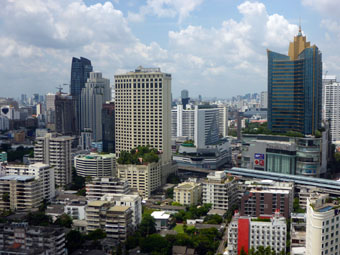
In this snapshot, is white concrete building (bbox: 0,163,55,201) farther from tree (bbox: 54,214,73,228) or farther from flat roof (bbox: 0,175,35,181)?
tree (bbox: 54,214,73,228)

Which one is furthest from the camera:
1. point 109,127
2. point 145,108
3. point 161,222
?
point 109,127

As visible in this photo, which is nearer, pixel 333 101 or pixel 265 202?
pixel 265 202

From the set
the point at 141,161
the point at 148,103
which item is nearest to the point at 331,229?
the point at 141,161

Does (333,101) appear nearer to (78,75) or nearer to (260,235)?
(260,235)

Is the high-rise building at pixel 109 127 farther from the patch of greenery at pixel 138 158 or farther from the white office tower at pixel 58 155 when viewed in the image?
the patch of greenery at pixel 138 158

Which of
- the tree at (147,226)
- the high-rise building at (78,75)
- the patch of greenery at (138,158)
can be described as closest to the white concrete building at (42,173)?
the patch of greenery at (138,158)

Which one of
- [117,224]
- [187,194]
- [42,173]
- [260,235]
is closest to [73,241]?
[117,224]

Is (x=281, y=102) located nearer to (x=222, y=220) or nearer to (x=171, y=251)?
(x=222, y=220)
